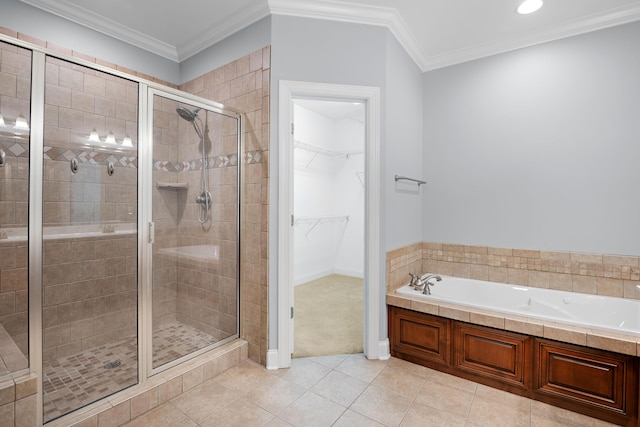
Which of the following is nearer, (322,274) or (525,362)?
(525,362)

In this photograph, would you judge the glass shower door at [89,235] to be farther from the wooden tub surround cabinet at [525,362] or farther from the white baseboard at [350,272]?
the white baseboard at [350,272]

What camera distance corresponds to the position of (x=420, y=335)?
243 cm

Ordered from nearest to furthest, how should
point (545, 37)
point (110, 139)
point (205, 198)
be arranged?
1. point (110, 139)
2. point (205, 198)
3. point (545, 37)

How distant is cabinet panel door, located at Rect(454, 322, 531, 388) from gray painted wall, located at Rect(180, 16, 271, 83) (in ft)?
8.60

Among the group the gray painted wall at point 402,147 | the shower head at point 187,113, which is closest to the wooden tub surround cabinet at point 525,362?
the gray painted wall at point 402,147

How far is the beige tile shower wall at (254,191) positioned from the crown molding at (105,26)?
930 millimetres

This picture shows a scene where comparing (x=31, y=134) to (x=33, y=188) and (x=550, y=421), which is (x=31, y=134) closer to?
(x=33, y=188)

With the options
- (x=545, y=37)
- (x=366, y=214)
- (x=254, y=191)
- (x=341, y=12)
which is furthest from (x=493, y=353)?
(x=341, y=12)

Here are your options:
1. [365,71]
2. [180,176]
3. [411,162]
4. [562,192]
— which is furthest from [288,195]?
[562,192]

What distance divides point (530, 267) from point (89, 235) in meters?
3.41

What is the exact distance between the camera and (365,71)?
2477mm

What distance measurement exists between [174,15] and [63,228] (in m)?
1.86

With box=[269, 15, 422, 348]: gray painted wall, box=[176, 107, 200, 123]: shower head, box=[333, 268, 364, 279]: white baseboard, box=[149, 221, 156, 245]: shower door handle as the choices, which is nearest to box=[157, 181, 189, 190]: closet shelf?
box=[149, 221, 156, 245]: shower door handle

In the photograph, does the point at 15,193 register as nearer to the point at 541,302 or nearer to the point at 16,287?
the point at 16,287
